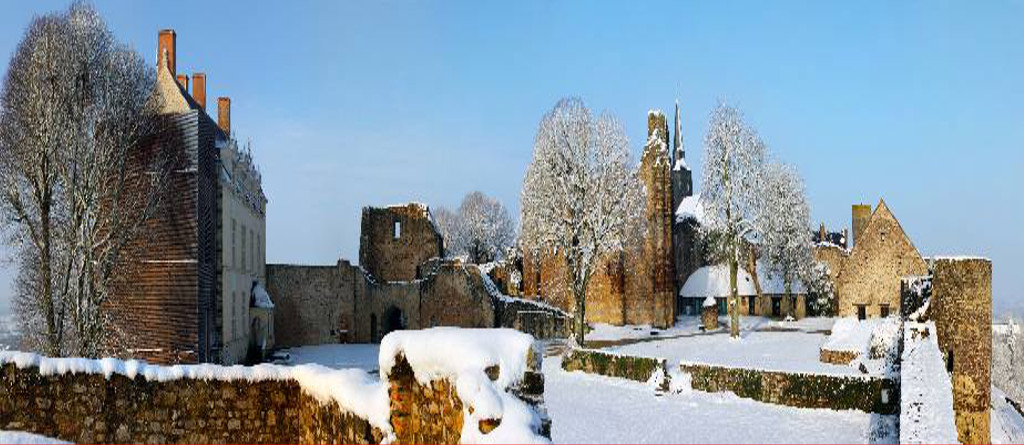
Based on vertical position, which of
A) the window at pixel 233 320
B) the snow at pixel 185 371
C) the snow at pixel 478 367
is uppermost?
the snow at pixel 478 367

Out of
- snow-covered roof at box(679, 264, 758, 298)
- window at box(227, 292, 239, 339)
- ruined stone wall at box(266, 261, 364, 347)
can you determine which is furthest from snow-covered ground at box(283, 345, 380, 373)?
snow-covered roof at box(679, 264, 758, 298)

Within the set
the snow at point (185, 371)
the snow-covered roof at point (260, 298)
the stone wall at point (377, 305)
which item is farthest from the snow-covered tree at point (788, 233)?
the snow at point (185, 371)

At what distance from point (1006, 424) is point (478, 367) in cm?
2373

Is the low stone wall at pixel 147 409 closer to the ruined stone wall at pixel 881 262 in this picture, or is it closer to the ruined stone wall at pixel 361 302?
the ruined stone wall at pixel 361 302

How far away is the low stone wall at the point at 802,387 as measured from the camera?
A: 18.8m

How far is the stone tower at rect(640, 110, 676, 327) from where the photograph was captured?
44719 millimetres

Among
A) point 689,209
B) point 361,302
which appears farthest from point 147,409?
point 689,209

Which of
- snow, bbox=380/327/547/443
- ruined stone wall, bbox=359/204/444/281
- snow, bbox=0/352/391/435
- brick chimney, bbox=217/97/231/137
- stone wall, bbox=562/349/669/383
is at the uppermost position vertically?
brick chimney, bbox=217/97/231/137

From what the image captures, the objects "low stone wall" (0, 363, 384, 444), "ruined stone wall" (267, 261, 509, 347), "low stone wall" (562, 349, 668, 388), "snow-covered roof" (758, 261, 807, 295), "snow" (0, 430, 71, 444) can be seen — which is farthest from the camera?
"snow-covered roof" (758, 261, 807, 295)

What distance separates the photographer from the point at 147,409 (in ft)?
36.0

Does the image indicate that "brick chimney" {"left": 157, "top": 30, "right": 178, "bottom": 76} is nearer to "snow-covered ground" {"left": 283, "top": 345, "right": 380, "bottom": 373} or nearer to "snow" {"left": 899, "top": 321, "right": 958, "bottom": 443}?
"snow-covered ground" {"left": 283, "top": 345, "right": 380, "bottom": 373}

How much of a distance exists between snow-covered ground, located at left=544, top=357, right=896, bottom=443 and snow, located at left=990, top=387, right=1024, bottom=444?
16.0ft

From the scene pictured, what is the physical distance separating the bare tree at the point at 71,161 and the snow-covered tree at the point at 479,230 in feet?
160

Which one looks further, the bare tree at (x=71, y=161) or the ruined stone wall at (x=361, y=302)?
the ruined stone wall at (x=361, y=302)
